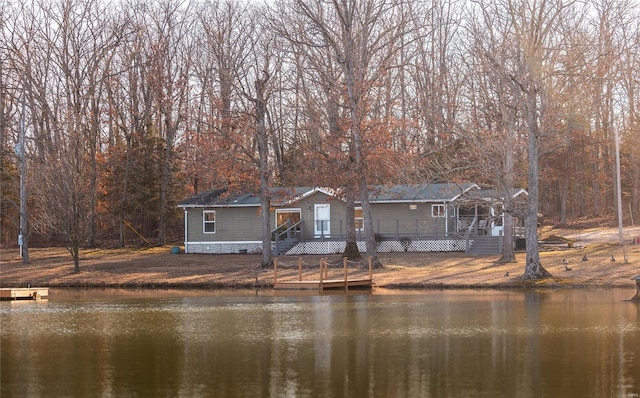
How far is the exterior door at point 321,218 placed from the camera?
5694 cm

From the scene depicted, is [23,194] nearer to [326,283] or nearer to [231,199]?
[231,199]

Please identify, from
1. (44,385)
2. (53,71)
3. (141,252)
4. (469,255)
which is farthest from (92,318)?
(53,71)

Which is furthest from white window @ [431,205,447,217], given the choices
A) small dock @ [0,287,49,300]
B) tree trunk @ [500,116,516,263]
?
small dock @ [0,287,49,300]

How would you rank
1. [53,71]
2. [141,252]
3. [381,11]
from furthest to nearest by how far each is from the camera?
1. [53,71]
2. [141,252]
3. [381,11]

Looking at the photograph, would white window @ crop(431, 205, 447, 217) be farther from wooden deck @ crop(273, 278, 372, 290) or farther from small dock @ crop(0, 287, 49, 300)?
small dock @ crop(0, 287, 49, 300)

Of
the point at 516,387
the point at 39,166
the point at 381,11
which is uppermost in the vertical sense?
the point at 381,11

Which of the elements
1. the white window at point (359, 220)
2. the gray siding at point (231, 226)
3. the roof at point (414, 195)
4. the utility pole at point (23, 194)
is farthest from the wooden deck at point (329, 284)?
the utility pole at point (23, 194)

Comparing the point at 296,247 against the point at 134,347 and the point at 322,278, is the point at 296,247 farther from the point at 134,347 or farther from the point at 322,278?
the point at 134,347

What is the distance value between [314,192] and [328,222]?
6.51 feet

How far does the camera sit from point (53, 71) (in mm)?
64875

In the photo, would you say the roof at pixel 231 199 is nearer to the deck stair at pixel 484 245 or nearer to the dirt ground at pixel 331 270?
the dirt ground at pixel 331 270

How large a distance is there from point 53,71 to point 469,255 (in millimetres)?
31733

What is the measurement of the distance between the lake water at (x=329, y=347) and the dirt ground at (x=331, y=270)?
505 centimetres

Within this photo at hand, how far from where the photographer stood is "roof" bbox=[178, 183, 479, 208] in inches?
2043
